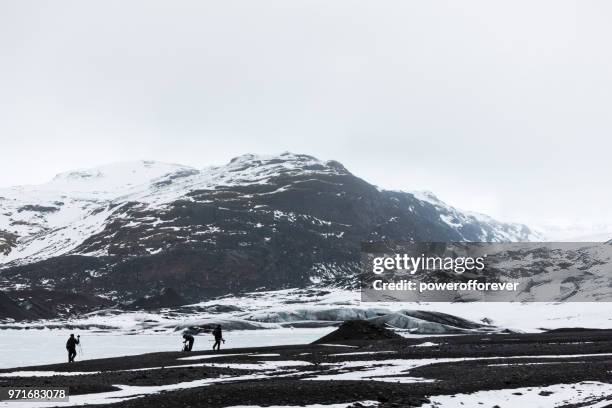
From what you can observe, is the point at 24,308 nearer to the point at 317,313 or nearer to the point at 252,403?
the point at 317,313

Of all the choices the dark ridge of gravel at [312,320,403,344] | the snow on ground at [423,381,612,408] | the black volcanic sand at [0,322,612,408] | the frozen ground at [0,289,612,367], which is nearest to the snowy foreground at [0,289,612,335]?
the frozen ground at [0,289,612,367]

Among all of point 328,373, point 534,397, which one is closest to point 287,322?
point 328,373

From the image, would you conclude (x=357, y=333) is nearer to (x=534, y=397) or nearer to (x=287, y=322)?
(x=534, y=397)

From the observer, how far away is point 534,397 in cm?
3206

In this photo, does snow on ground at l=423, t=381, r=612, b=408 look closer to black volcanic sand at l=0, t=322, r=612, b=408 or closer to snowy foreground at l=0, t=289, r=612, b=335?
black volcanic sand at l=0, t=322, r=612, b=408

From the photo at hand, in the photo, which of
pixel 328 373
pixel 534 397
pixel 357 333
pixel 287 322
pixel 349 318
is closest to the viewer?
pixel 534 397

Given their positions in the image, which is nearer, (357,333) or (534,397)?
(534,397)

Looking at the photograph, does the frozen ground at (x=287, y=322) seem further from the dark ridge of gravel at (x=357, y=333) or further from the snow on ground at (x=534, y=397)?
the snow on ground at (x=534, y=397)

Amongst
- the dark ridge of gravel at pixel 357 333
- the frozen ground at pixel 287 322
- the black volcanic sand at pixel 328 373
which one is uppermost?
the black volcanic sand at pixel 328 373

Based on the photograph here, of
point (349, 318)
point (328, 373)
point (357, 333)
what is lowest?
point (349, 318)

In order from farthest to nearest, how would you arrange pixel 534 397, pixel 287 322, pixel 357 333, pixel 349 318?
pixel 349 318 → pixel 287 322 → pixel 357 333 → pixel 534 397

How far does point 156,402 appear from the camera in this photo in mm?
30500

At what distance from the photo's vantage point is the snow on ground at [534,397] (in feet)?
99.5

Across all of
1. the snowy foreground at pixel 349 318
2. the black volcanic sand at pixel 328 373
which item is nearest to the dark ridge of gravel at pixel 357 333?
the black volcanic sand at pixel 328 373
